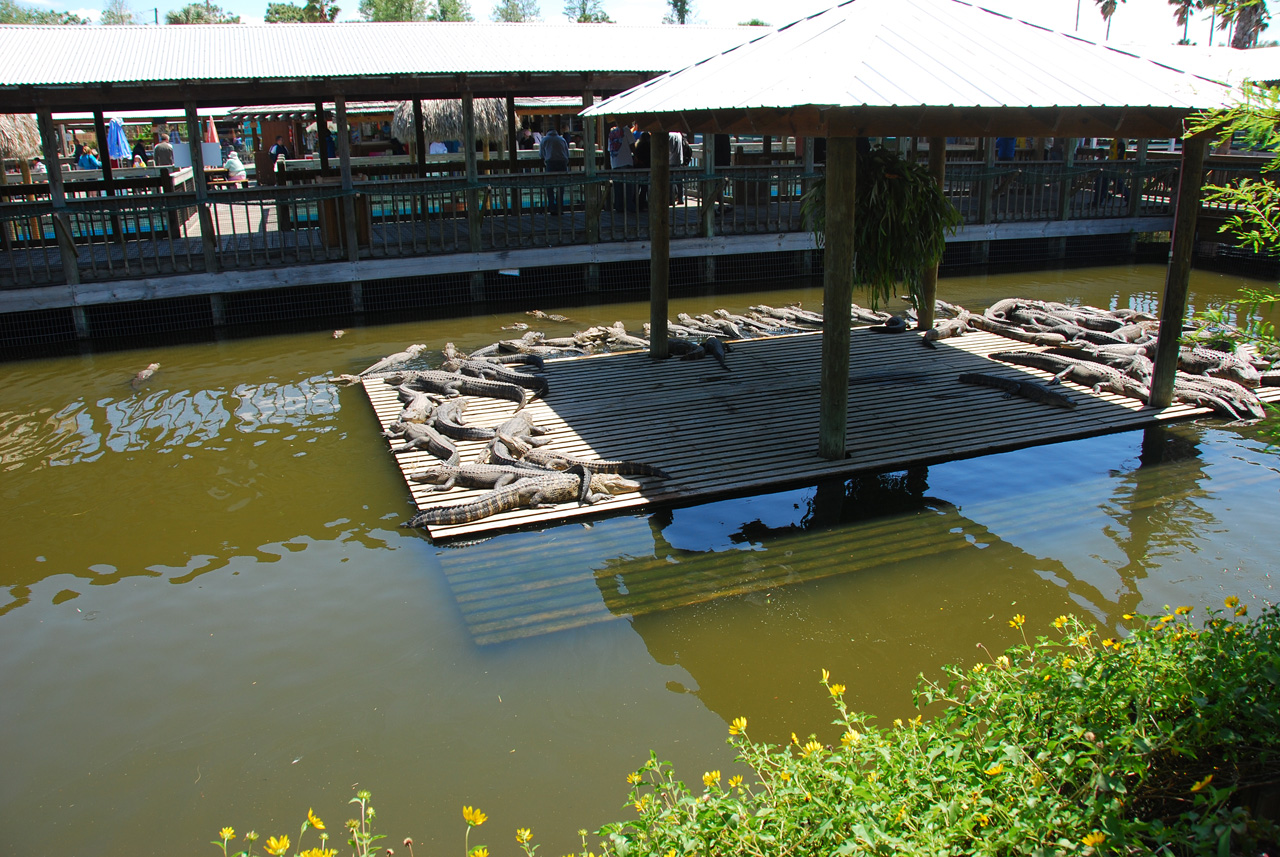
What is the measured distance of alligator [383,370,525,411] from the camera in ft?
27.5

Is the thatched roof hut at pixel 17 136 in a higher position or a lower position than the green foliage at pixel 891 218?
higher

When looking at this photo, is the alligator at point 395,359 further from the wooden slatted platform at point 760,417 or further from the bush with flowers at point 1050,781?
the bush with flowers at point 1050,781

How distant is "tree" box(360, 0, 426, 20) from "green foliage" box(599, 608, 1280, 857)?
78.9 m

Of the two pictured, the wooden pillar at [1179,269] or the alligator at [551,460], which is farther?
the wooden pillar at [1179,269]

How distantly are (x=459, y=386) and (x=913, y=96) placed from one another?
16.3ft

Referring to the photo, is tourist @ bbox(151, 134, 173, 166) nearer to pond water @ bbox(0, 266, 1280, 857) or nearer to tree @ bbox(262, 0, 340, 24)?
pond water @ bbox(0, 266, 1280, 857)

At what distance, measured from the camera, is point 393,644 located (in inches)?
189

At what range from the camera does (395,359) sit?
399 inches

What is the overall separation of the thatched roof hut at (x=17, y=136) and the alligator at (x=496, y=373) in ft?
37.9

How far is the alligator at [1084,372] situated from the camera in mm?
8016

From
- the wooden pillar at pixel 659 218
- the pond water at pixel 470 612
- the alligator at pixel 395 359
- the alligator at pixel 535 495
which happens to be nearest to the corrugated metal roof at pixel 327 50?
the alligator at pixel 395 359

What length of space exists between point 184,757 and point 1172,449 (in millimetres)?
7183

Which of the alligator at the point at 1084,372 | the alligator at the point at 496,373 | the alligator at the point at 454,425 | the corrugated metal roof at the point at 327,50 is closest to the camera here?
the alligator at the point at 454,425

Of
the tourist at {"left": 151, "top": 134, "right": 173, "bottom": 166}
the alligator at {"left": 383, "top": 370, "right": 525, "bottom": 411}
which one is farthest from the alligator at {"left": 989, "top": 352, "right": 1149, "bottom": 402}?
the tourist at {"left": 151, "top": 134, "right": 173, "bottom": 166}
